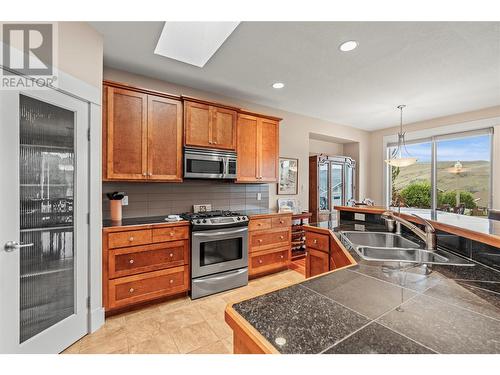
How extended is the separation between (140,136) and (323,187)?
11.8 ft

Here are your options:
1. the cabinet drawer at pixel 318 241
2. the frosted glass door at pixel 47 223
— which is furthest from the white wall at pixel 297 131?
the cabinet drawer at pixel 318 241

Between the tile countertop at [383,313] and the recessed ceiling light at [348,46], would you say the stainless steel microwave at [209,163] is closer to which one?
the recessed ceiling light at [348,46]

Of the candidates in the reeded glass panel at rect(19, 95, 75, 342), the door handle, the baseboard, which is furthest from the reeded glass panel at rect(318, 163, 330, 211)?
the door handle

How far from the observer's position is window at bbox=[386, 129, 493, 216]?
416cm

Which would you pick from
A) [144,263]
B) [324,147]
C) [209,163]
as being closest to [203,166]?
[209,163]

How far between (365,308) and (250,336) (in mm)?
430

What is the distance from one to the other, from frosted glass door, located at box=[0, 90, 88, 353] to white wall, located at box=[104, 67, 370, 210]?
118 centimetres

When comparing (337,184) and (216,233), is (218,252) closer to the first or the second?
(216,233)

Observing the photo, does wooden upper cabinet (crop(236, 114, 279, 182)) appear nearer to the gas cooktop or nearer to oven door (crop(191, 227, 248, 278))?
the gas cooktop

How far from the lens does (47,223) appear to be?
1748 millimetres
